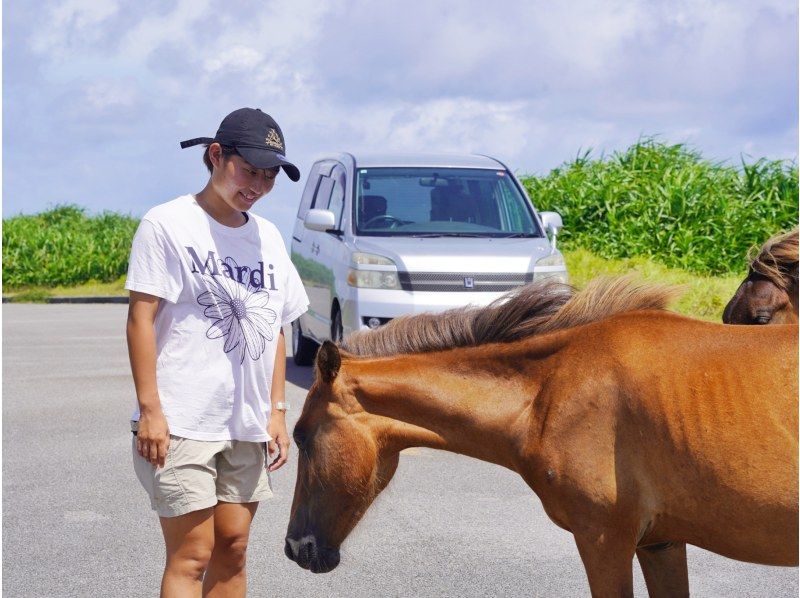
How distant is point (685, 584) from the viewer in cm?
416

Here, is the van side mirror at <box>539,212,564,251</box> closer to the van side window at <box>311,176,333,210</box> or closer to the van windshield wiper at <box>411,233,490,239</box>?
the van windshield wiper at <box>411,233,490,239</box>

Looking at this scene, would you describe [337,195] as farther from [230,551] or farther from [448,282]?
[230,551]

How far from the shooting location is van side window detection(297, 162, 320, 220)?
1384 cm

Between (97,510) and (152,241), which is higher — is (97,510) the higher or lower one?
the lower one

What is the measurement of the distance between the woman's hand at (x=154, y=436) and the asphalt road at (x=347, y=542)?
2.99 feet

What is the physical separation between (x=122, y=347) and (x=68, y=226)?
22.4 m

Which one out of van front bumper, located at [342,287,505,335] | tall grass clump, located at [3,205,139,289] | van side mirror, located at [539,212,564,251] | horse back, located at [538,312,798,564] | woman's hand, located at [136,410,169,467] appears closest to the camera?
horse back, located at [538,312,798,564]

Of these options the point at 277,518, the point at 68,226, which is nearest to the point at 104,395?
the point at 277,518

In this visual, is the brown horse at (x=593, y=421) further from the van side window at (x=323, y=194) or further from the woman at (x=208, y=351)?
the van side window at (x=323, y=194)

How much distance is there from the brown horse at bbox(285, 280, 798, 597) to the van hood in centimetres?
622

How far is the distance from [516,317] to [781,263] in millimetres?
2317

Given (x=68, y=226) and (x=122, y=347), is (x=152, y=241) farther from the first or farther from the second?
(x=68, y=226)

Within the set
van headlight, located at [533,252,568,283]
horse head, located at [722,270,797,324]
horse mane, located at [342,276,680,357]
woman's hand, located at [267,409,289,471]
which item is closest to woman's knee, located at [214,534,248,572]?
woman's hand, located at [267,409,289,471]

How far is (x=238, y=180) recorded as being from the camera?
157 inches
